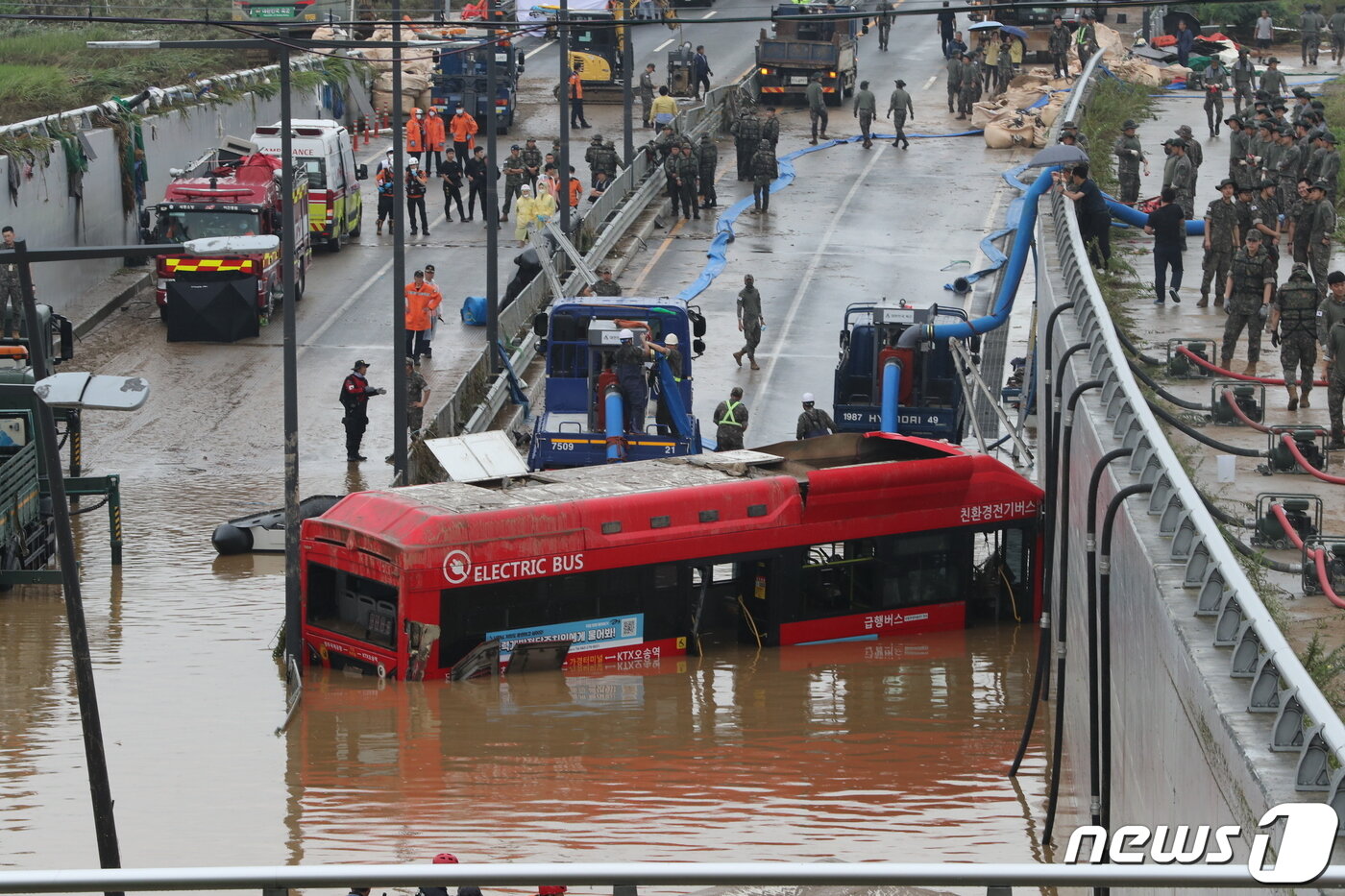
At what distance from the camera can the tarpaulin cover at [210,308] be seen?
120ft

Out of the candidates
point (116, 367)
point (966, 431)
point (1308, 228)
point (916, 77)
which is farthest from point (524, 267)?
point (916, 77)

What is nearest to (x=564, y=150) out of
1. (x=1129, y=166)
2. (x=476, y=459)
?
(x=1129, y=166)

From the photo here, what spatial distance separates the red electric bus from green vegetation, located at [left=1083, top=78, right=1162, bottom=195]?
11.7 metres

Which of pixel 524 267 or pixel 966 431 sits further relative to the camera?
pixel 524 267

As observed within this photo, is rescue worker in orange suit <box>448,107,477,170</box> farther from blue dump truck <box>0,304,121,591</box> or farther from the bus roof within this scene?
the bus roof

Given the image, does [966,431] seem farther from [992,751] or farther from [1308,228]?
[992,751]

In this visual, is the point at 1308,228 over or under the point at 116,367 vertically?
over

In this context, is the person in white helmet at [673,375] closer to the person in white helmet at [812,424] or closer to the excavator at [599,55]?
the person in white helmet at [812,424]

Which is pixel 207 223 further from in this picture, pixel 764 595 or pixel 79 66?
pixel 764 595

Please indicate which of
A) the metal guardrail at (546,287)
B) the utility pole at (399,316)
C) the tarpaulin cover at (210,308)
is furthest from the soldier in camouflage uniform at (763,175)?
the utility pole at (399,316)

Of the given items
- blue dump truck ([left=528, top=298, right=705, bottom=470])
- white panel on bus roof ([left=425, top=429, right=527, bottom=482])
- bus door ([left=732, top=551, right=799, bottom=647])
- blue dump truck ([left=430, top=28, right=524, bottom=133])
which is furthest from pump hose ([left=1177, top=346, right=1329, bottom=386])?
blue dump truck ([left=430, top=28, right=524, bottom=133])

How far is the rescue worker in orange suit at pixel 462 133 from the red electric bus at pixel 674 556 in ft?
78.3

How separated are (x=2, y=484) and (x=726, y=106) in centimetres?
3650

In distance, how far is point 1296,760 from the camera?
976 centimetres
